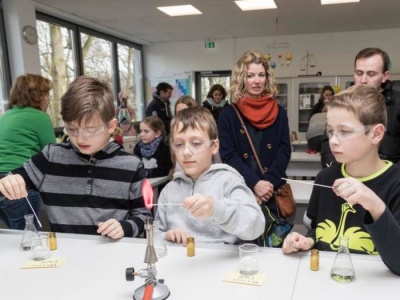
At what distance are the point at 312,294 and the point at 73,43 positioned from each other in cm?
636

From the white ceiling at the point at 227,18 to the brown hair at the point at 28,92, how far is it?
278 centimetres

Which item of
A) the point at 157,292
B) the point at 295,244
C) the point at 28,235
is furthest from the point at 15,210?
the point at 295,244

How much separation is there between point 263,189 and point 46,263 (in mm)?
1309

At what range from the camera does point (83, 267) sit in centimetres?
116

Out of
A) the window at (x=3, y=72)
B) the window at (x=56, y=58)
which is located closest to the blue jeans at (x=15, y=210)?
the window at (x=3, y=72)

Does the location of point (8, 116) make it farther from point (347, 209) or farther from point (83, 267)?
point (347, 209)

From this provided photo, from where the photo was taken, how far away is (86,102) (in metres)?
1.48

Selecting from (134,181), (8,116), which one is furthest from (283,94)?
(134,181)

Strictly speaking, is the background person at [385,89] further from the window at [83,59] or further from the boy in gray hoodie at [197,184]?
the window at [83,59]

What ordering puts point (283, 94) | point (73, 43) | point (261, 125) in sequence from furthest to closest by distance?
point (283, 94) < point (73, 43) < point (261, 125)

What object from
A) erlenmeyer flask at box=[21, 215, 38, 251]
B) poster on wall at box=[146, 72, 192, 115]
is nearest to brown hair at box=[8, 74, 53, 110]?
erlenmeyer flask at box=[21, 215, 38, 251]

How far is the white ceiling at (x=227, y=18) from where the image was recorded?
5.39 metres

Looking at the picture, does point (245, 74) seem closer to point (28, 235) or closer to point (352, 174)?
point (352, 174)

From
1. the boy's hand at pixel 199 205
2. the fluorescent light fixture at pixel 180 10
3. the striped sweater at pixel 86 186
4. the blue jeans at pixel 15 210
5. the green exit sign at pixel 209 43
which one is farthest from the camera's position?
the green exit sign at pixel 209 43
